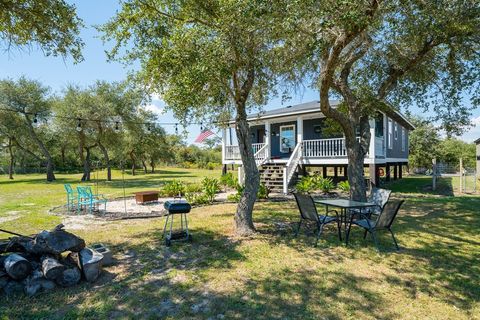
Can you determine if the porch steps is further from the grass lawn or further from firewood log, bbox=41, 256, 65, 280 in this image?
firewood log, bbox=41, 256, 65, 280

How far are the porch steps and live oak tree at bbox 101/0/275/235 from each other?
7.02 meters

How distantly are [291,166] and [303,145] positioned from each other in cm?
131

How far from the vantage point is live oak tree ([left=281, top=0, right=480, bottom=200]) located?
4.93 metres

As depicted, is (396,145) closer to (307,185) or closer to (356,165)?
(307,185)

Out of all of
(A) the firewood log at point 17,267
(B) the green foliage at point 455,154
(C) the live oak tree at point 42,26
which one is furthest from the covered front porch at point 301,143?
(B) the green foliage at point 455,154

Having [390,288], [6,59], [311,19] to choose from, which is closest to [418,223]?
[390,288]

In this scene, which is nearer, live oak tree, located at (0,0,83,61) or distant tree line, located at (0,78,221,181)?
live oak tree, located at (0,0,83,61)

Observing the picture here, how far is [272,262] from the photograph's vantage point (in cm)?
459

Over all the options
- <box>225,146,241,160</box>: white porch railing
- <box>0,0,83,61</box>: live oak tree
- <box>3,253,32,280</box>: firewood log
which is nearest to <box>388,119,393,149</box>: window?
<box>225,146,241,160</box>: white porch railing

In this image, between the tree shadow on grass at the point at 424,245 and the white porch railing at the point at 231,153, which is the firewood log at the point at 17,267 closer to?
the tree shadow on grass at the point at 424,245

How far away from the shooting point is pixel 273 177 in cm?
1369

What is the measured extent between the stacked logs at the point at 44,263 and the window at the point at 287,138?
45.6ft

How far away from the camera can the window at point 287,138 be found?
17.2m

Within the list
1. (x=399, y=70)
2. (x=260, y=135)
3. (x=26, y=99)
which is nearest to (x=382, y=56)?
(x=399, y=70)
